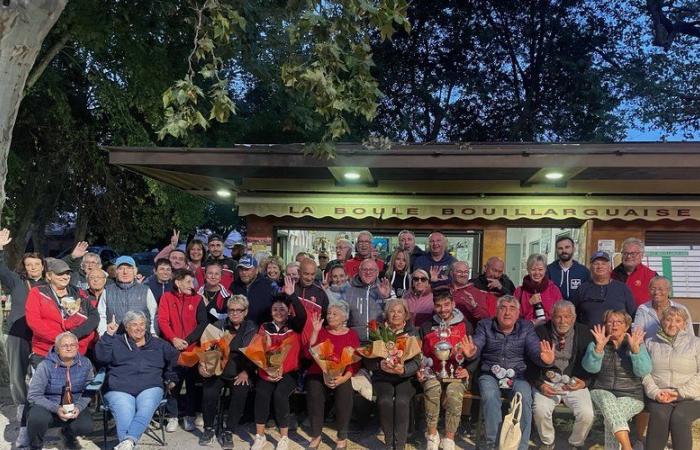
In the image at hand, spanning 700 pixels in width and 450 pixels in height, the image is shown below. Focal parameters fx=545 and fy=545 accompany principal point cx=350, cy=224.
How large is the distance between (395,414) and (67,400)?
2653mm

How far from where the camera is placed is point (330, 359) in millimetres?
4637

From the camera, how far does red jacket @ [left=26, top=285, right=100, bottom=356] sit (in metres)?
4.70

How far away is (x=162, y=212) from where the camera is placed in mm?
12445

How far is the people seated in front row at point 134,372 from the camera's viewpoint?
4383 millimetres

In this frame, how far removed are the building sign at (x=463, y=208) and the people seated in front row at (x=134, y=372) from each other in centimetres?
345

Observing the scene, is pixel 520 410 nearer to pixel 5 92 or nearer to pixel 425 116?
pixel 5 92

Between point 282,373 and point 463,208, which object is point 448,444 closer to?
point 282,373

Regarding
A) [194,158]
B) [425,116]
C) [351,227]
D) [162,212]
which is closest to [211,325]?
[194,158]

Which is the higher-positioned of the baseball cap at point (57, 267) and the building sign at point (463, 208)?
the building sign at point (463, 208)

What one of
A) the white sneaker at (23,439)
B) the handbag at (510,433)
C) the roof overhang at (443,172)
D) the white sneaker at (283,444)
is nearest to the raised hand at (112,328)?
the white sneaker at (23,439)

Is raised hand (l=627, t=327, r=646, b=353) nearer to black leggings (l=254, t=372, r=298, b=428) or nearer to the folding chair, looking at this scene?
black leggings (l=254, t=372, r=298, b=428)

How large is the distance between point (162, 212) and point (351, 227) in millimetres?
6045

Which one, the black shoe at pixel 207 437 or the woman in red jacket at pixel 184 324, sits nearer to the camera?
the black shoe at pixel 207 437

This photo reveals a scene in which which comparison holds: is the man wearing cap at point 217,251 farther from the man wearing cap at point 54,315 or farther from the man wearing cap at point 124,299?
the man wearing cap at point 54,315
